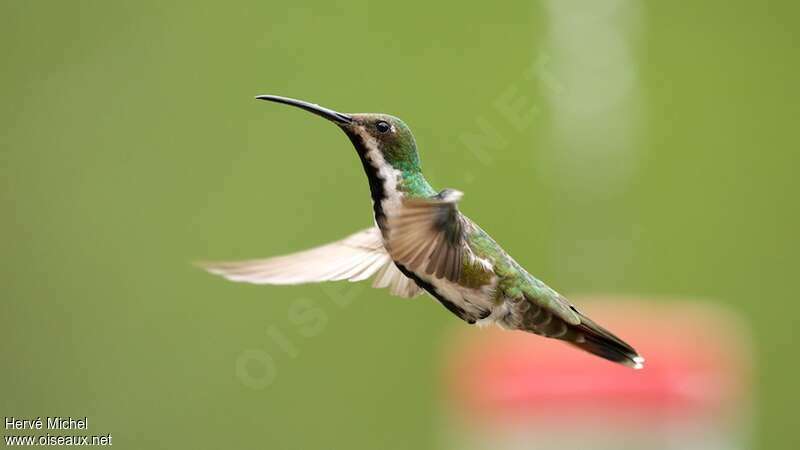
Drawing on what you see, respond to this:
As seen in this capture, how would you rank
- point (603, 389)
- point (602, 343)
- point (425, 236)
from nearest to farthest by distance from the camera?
point (425, 236) → point (602, 343) → point (603, 389)

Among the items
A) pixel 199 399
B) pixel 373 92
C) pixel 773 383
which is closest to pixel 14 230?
pixel 199 399

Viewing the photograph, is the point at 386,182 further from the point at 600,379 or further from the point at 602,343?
the point at 600,379

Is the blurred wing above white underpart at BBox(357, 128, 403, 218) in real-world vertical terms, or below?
below

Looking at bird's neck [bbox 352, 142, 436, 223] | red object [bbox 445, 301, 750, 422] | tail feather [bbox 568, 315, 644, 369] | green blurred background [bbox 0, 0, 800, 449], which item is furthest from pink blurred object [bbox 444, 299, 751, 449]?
green blurred background [bbox 0, 0, 800, 449]

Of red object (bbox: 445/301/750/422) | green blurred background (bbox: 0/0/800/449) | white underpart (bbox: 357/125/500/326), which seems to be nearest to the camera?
white underpart (bbox: 357/125/500/326)

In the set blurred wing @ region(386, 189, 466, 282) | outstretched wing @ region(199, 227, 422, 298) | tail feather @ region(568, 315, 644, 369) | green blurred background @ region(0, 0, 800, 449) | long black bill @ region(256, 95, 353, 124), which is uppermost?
green blurred background @ region(0, 0, 800, 449)

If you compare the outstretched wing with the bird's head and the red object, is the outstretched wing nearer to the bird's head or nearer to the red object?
the bird's head

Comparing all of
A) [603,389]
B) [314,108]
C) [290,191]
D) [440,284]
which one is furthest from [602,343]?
[290,191]

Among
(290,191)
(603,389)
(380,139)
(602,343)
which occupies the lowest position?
(602,343)
